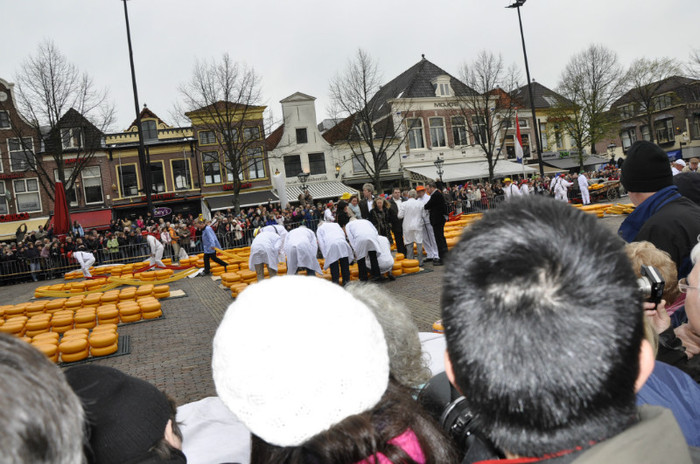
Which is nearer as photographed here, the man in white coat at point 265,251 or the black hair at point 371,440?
the black hair at point 371,440

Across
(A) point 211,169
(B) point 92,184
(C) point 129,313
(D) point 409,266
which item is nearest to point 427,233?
(D) point 409,266

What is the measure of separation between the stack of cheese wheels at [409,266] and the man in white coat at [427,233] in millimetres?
967

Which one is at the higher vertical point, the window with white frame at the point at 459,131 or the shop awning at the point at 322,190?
the window with white frame at the point at 459,131

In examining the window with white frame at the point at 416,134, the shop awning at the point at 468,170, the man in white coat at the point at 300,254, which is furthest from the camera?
the window with white frame at the point at 416,134

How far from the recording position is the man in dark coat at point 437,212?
1149cm

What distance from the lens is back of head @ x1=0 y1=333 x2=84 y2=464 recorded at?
0.90 meters

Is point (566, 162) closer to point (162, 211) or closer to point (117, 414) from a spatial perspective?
point (162, 211)

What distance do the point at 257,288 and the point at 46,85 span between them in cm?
3227

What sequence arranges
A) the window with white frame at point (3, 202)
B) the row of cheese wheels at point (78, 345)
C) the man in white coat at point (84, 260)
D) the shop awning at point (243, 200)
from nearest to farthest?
the row of cheese wheels at point (78, 345)
the man in white coat at point (84, 260)
the window with white frame at point (3, 202)
the shop awning at point (243, 200)

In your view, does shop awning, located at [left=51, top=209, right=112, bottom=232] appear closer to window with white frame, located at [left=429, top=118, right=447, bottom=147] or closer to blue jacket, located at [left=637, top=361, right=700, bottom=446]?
window with white frame, located at [left=429, top=118, right=447, bottom=147]

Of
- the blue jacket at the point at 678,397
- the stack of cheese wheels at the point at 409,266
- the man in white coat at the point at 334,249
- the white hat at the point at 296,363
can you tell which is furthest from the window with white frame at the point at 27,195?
the blue jacket at the point at 678,397

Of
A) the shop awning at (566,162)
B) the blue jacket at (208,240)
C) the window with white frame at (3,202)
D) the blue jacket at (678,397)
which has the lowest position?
the blue jacket at (678,397)

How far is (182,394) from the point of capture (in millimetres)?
5070

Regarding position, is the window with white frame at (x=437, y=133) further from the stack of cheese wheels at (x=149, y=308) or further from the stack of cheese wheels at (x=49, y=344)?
the stack of cheese wheels at (x=49, y=344)
